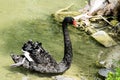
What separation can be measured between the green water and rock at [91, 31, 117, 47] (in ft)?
0.41

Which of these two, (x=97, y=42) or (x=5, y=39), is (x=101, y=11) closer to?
(x=97, y=42)

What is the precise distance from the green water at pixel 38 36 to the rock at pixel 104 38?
0.41ft

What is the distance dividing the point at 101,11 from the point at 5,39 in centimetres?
360

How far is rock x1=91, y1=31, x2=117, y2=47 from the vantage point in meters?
10.3

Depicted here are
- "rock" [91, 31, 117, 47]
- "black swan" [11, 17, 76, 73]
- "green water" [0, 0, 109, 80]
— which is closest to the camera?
"black swan" [11, 17, 76, 73]

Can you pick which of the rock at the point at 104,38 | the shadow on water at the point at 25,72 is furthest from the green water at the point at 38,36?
the rock at the point at 104,38

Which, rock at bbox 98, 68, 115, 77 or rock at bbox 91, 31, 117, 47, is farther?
rock at bbox 91, 31, 117, 47

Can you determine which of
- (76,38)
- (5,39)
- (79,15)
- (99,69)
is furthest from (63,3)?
(99,69)

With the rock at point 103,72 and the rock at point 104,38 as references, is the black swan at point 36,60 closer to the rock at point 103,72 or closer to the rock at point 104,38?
the rock at point 103,72

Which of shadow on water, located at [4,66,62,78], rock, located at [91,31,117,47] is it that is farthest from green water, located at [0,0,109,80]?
rock, located at [91,31,117,47]

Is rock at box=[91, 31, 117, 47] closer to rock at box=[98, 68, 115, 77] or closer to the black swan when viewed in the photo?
rock at box=[98, 68, 115, 77]

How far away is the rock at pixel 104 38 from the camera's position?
33.7 ft

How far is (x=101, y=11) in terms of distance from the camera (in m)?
12.2

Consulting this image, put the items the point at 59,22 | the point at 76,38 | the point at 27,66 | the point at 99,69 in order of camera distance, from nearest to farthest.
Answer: the point at 27,66
the point at 99,69
the point at 76,38
the point at 59,22
